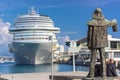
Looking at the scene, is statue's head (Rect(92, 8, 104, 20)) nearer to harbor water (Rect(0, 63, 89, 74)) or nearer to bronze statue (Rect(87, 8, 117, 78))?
bronze statue (Rect(87, 8, 117, 78))

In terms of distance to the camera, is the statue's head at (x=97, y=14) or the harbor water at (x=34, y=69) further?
the harbor water at (x=34, y=69)

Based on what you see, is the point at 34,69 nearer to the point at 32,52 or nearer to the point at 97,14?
the point at 32,52

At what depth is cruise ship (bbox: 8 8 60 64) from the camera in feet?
334

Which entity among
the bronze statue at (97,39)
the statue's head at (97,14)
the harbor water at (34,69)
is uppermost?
the statue's head at (97,14)

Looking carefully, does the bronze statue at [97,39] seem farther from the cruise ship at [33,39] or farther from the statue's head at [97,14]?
the cruise ship at [33,39]

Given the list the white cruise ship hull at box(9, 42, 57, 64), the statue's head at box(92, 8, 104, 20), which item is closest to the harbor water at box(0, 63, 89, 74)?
the white cruise ship hull at box(9, 42, 57, 64)

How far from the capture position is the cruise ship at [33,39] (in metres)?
102

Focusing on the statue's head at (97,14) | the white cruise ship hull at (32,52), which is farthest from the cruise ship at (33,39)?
the statue's head at (97,14)

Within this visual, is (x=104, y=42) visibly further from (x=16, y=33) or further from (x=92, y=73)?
(x=16, y=33)

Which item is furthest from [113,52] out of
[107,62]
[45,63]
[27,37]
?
[107,62]

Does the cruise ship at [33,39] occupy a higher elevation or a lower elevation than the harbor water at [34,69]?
higher

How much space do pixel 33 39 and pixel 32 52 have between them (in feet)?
17.4

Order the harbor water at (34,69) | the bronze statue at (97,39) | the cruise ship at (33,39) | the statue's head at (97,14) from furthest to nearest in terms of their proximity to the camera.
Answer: the cruise ship at (33,39)
the harbor water at (34,69)
the statue's head at (97,14)
the bronze statue at (97,39)

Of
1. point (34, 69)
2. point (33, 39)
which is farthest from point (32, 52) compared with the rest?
point (34, 69)
